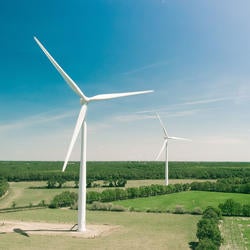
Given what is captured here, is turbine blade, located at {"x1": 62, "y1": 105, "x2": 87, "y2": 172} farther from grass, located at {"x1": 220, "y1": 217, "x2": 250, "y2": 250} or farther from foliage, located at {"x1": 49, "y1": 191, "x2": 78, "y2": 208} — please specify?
foliage, located at {"x1": 49, "y1": 191, "x2": 78, "y2": 208}

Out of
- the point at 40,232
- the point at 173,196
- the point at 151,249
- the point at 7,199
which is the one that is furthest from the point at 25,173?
the point at 151,249

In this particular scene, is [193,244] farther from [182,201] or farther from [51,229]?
[182,201]

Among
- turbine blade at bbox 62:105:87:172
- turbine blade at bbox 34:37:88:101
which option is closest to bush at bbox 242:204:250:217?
turbine blade at bbox 62:105:87:172

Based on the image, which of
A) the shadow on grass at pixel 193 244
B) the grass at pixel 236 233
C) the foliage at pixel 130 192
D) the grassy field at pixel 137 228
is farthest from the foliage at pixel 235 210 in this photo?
the foliage at pixel 130 192

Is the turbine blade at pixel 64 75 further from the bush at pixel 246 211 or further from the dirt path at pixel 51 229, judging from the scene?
the bush at pixel 246 211

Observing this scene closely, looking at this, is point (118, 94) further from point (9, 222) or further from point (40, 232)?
point (9, 222)

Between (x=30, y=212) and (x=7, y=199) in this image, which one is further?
(x=7, y=199)
